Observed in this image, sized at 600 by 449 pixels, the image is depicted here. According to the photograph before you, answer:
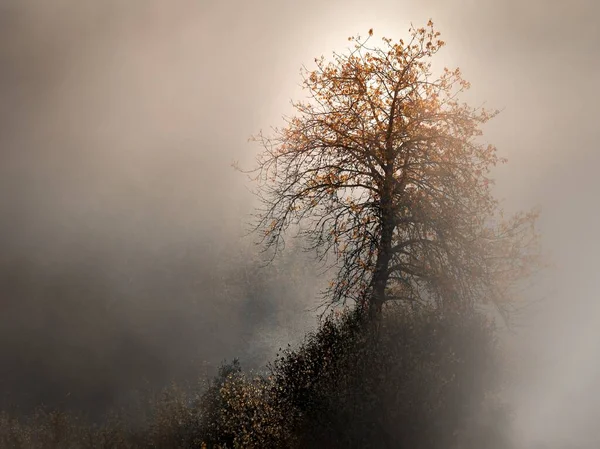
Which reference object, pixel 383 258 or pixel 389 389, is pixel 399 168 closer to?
pixel 383 258

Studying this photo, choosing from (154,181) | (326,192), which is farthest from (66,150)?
(326,192)

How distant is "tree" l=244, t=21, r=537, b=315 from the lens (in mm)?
18938

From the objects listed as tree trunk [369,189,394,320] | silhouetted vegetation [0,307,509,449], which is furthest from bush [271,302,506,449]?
tree trunk [369,189,394,320]

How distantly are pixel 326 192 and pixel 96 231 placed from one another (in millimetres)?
96951

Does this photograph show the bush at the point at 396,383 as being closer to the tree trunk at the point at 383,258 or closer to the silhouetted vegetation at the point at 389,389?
the silhouetted vegetation at the point at 389,389

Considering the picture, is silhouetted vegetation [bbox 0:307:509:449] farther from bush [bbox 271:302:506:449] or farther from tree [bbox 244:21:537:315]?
tree [bbox 244:21:537:315]

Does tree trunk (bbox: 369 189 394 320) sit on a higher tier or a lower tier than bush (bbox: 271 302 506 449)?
higher

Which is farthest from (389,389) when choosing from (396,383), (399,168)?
(399,168)

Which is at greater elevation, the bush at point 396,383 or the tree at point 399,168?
the tree at point 399,168

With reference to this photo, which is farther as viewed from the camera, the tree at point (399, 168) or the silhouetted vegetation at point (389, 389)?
the tree at point (399, 168)

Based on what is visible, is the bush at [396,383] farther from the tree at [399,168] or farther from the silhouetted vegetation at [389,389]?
the tree at [399,168]

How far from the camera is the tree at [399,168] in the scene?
18.9 metres

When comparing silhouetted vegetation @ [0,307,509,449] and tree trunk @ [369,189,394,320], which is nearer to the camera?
silhouetted vegetation @ [0,307,509,449]

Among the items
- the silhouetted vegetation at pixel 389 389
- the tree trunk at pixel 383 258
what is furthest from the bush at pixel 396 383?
the tree trunk at pixel 383 258
